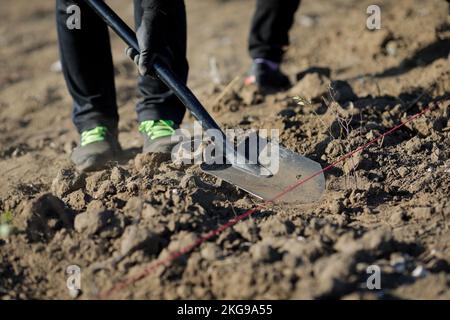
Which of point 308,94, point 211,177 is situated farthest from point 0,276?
point 308,94

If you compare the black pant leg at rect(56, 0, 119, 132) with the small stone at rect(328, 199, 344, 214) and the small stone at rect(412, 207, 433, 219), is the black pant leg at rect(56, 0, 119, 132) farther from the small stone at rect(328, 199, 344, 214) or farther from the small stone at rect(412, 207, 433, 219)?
the small stone at rect(412, 207, 433, 219)

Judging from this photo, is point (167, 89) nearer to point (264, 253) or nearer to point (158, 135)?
point (158, 135)

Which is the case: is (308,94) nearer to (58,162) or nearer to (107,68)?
(107,68)

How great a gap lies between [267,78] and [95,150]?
54.3 inches

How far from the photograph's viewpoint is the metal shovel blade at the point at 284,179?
2.77m

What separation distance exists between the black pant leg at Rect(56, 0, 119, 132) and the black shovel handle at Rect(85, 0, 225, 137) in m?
0.18

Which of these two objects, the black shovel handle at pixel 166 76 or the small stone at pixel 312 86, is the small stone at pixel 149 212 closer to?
the black shovel handle at pixel 166 76

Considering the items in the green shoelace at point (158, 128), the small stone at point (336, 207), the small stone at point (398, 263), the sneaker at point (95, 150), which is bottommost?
A: the small stone at point (398, 263)

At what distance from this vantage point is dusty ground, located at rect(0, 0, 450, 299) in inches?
86.2

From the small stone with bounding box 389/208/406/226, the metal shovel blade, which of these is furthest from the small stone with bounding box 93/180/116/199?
the small stone with bounding box 389/208/406/226

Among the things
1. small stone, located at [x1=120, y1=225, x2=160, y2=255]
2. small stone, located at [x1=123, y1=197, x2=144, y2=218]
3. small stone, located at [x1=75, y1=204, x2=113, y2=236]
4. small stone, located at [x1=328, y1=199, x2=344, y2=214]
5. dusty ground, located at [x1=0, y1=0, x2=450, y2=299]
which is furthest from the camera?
small stone, located at [x1=328, y1=199, x2=344, y2=214]

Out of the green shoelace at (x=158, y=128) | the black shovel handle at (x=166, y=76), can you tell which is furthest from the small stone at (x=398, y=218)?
the green shoelace at (x=158, y=128)

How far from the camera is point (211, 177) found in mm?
3018
